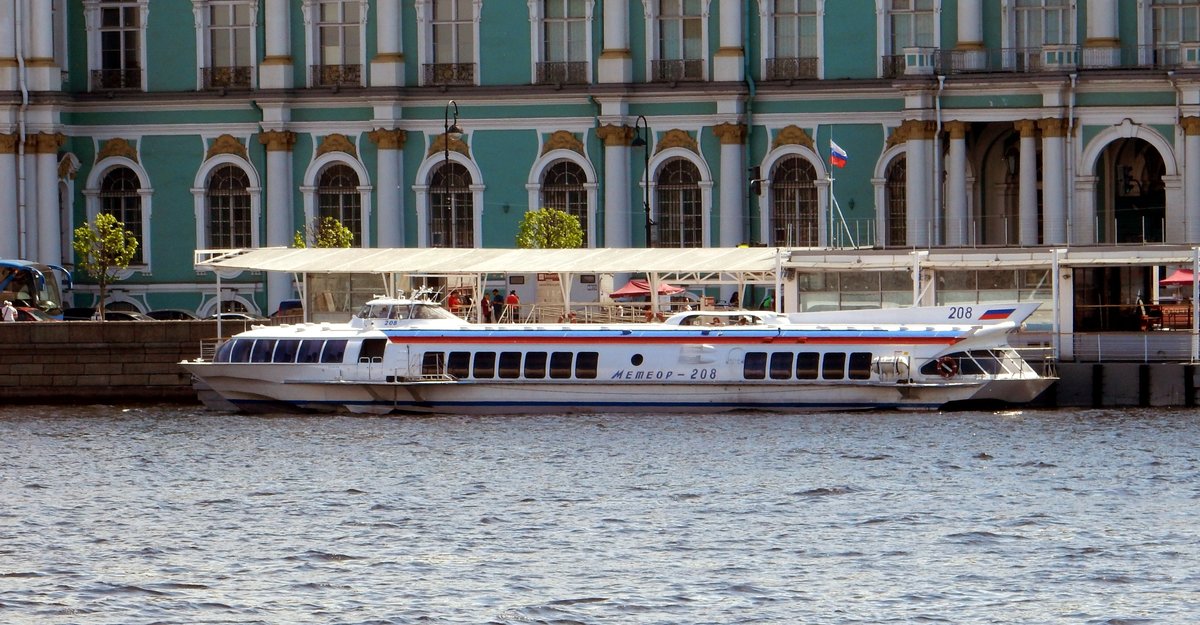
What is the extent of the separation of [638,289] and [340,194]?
14487 mm

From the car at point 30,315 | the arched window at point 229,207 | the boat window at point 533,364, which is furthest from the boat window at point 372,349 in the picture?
the arched window at point 229,207

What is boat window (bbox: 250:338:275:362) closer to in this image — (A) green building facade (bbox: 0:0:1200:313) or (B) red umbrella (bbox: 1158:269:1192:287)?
(A) green building facade (bbox: 0:0:1200:313)

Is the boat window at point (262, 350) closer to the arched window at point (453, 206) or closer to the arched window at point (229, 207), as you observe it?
the arched window at point (453, 206)

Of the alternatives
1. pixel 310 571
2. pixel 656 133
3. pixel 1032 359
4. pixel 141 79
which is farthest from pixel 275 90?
pixel 310 571

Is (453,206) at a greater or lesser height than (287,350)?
greater

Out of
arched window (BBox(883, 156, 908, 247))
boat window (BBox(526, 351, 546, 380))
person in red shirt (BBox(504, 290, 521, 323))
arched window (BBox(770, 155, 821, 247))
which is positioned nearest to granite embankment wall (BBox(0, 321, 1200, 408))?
person in red shirt (BBox(504, 290, 521, 323))

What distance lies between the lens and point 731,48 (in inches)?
3174

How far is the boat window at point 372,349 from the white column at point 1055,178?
24160mm

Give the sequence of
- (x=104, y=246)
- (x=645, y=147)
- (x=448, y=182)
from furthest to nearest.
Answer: (x=448, y=182) → (x=104, y=246) → (x=645, y=147)

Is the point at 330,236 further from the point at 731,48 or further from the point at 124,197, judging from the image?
the point at 731,48

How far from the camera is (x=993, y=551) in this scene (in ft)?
128

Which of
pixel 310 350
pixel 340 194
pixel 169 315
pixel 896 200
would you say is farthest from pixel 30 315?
pixel 896 200

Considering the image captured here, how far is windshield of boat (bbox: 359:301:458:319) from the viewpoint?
199ft

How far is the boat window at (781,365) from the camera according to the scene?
59156 mm
